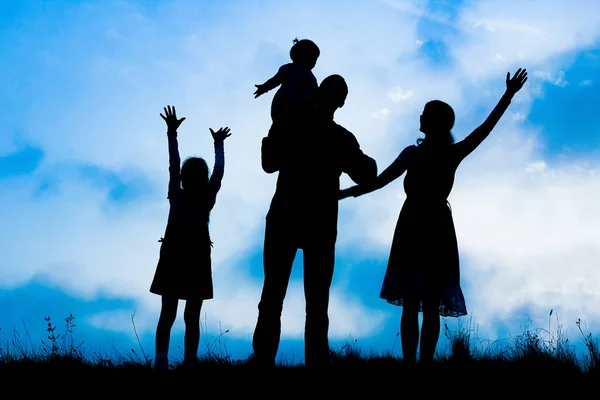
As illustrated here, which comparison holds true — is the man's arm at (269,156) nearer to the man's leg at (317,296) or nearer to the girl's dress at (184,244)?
the man's leg at (317,296)

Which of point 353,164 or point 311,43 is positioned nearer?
point 353,164

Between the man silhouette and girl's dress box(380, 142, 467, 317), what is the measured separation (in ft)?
3.82

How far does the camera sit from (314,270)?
492 centimetres

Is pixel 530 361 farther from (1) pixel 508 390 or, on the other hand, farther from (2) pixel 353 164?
(2) pixel 353 164

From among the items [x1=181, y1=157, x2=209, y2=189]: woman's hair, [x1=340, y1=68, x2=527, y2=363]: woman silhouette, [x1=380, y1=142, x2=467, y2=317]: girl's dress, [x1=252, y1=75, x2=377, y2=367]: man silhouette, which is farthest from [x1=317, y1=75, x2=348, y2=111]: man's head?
[x1=181, y1=157, x2=209, y2=189]: woman's hair

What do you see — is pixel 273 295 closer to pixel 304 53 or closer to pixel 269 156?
pixel 269 156

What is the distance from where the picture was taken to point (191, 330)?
7.07 m

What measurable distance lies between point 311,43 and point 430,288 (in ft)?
9.07

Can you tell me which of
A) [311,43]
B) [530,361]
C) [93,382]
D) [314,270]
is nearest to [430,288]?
[314,270]

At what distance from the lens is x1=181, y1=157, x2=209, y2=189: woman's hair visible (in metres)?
7.23

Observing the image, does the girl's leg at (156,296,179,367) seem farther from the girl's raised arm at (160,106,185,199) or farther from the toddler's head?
the toddler's head

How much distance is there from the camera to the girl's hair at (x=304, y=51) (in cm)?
651

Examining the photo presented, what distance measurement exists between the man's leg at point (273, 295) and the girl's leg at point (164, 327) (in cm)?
225

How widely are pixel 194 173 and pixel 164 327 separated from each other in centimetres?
175
